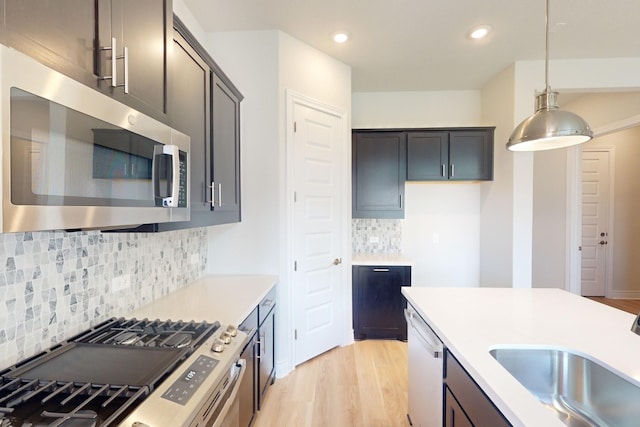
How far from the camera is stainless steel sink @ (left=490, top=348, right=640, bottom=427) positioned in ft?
3.32

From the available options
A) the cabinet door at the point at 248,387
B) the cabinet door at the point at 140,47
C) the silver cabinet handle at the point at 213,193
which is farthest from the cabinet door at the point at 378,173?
the cabinet door at the point at 140,47

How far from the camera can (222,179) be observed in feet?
6.57

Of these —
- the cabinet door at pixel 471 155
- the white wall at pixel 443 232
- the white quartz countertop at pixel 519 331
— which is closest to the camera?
the white quartz countertop at pixel 519 331

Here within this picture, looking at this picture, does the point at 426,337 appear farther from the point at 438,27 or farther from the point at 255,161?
the point at 438,27

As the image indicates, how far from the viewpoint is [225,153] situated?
2064mm

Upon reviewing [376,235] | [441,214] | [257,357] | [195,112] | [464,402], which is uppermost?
[195,112]

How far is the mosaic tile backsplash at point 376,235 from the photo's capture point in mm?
3732

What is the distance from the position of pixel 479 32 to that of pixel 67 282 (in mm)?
3303

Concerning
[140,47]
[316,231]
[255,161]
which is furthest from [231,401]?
[255,161]

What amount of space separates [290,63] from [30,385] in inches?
102

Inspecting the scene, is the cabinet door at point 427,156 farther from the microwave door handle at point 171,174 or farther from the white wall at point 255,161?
the microwave door handle at point 171,174

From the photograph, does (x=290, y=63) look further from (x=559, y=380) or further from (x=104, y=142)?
(x=559, y=380)

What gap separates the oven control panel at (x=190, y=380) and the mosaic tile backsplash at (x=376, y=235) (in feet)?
9.15

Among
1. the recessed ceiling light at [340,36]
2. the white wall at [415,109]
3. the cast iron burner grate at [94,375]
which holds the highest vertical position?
the recessed ceiling light at [340,36]
